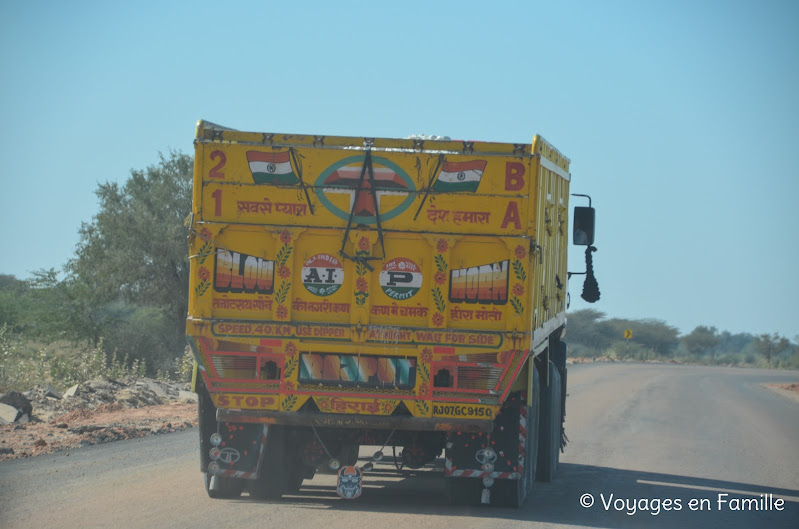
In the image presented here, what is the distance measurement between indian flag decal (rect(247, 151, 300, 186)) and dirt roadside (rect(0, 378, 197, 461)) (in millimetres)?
4993

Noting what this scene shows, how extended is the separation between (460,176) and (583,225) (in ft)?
12.6

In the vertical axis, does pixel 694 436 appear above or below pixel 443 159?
below

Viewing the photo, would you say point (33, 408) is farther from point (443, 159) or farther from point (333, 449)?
point (443, 159)

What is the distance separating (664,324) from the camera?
10375cm

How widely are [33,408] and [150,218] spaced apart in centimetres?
1646

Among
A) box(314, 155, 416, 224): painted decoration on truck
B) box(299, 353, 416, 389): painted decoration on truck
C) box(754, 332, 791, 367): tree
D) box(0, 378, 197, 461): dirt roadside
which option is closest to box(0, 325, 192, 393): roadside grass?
box(0, 378, 197, 461): dirt roadside

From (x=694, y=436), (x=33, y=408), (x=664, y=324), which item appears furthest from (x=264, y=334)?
(x=664, y=324)

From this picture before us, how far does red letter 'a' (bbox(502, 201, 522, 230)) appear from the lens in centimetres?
A: 898

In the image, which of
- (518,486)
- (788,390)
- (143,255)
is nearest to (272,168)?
(518,486)

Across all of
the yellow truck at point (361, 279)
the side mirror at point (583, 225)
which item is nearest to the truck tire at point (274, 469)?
the yellow truck at point (361, 279)

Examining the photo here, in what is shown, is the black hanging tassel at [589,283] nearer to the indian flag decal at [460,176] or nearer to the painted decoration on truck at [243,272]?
the indian flag decal at [460,176]

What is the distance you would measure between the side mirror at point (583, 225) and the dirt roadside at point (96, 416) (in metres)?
6.45

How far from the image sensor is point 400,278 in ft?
29.6

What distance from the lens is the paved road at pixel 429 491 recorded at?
8.66 m
